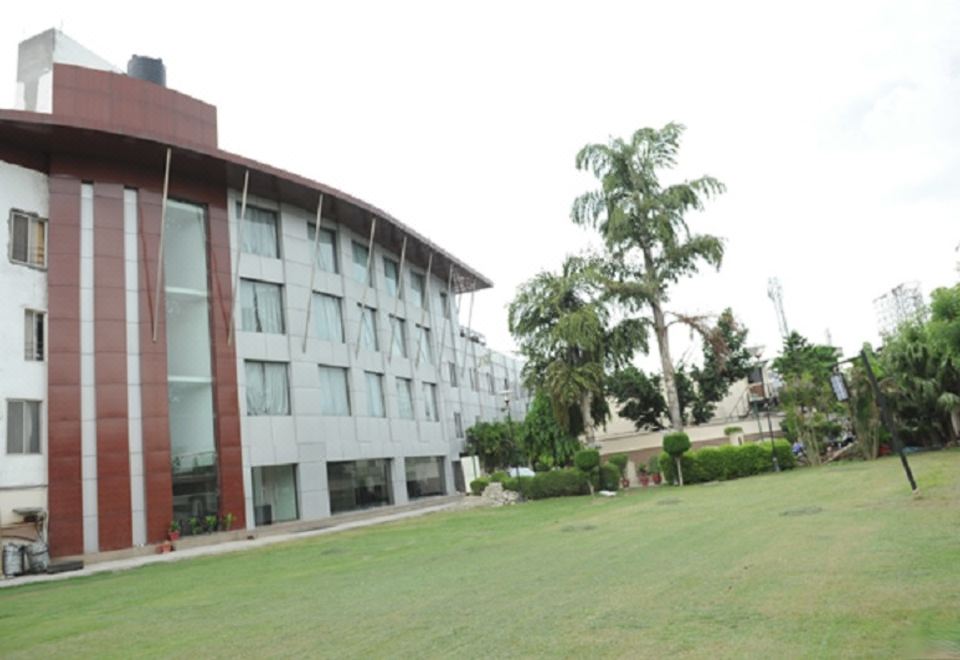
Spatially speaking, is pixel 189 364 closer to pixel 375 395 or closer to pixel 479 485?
pixel 375 395

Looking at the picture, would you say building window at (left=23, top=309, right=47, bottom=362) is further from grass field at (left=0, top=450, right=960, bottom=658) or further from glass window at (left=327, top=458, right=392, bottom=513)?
glass window at (left=327, top=458, right=392, bottom=513)

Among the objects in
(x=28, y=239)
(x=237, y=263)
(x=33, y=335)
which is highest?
(x=28, y=239)

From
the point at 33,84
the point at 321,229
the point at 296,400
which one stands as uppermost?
the point at 33,84

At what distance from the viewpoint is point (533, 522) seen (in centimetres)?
2097

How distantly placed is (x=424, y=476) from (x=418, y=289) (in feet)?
36.4

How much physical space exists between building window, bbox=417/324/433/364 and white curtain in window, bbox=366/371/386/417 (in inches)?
200

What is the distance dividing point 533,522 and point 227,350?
14347 mm

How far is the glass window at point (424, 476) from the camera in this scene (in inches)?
1500

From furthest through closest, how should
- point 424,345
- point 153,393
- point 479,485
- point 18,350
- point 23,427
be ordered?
point 424,345 < point 479,485 < point 153,393 < point 18,350 < point 23,427

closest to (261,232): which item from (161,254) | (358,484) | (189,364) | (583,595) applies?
(161,254)

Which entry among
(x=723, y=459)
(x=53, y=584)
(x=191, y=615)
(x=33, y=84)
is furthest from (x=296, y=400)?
(x=191, y=615)

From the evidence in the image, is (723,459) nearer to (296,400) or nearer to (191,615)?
(296,400)

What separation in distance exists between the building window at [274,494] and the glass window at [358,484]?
6.41ft

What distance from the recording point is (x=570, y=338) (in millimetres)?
34875
